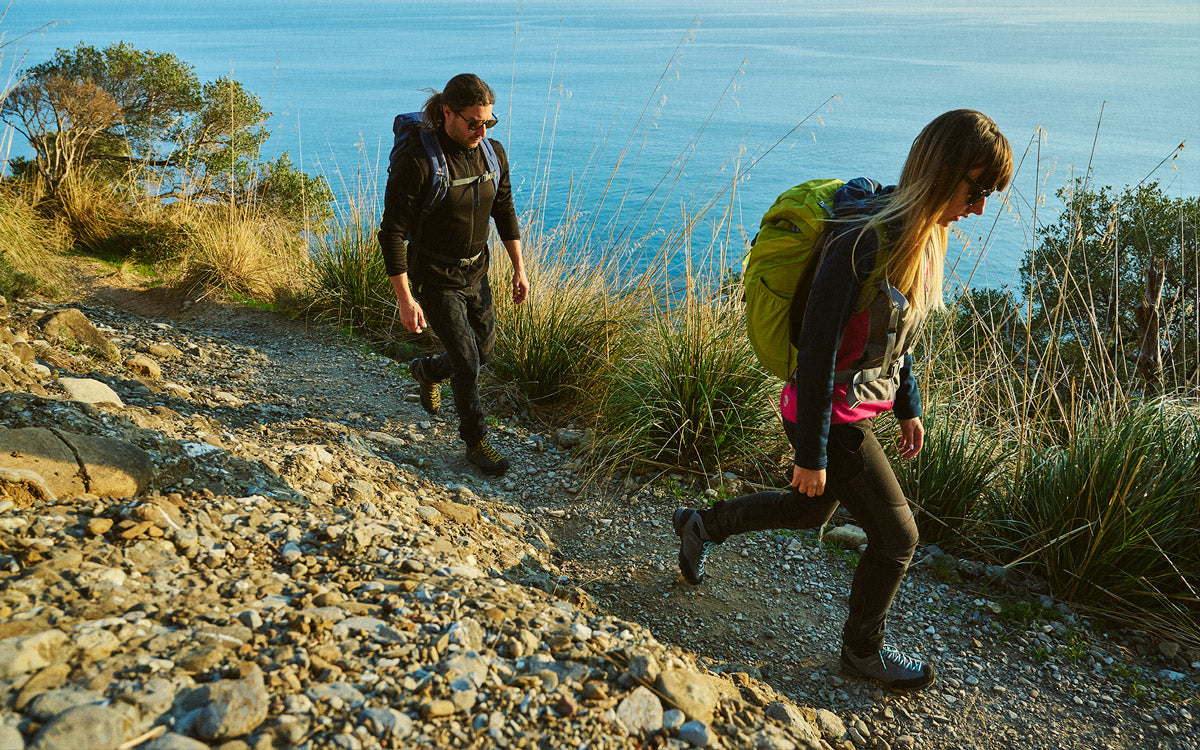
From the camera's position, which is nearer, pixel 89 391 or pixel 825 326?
pixel 825 326

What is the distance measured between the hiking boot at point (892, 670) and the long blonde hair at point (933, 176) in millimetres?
1369

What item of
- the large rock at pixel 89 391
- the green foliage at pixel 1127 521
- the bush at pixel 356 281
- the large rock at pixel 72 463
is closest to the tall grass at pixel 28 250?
the bush at pixel 356 281

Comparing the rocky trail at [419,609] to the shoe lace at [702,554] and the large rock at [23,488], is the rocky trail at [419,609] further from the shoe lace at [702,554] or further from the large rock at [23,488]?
the shoe lace at [702,554]

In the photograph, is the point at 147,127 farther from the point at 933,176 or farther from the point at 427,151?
the point at 933,176

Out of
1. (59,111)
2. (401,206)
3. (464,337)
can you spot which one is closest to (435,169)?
(401,206)

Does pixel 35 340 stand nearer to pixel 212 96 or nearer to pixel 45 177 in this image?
pixel 45 177

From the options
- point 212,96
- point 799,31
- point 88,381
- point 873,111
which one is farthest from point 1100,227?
point 799,31

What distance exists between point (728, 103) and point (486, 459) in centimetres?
3108

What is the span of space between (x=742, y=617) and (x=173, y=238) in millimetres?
6993

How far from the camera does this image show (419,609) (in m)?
2.12

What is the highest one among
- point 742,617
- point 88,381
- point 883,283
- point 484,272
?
point 883,283

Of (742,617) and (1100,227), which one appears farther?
(1100,227)

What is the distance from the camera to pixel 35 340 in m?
4.39

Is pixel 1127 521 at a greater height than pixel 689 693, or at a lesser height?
greater
